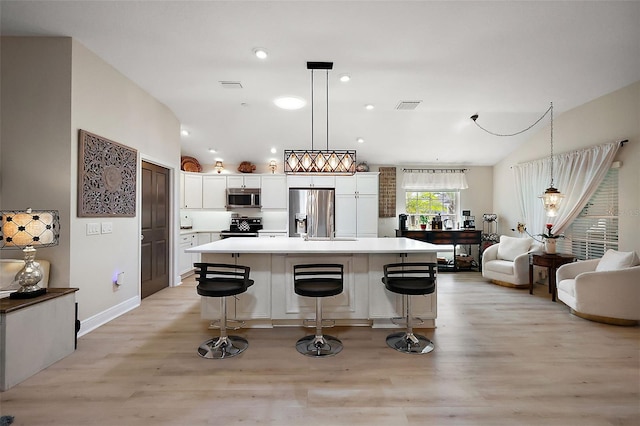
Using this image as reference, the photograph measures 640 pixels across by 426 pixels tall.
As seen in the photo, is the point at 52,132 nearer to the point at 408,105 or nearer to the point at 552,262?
the point at 408,105

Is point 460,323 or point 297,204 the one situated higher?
point 297,204

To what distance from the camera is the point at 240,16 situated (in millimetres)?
2385

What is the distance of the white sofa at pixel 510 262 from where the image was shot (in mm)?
4609

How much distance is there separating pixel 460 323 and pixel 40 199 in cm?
434

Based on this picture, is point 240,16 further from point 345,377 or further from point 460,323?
point 460,323

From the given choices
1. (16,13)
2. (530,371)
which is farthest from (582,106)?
(16,13)

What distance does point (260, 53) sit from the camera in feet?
9.49

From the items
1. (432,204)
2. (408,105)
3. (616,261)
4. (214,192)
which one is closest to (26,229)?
(214,192)

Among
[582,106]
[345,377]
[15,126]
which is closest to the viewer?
[345,377]

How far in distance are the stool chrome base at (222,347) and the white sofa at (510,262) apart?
13.7 ft

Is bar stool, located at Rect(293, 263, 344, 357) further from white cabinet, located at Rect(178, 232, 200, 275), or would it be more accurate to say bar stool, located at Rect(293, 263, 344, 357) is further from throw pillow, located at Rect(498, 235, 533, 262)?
throw pillow, located at Rect(498, 235, 533, 262)

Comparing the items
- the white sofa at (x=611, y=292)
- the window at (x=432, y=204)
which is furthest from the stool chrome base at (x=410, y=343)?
the window at (x=432, y=204)

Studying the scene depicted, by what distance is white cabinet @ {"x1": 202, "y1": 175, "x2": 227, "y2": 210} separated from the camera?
6.14 metres

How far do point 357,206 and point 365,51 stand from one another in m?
3.54
